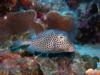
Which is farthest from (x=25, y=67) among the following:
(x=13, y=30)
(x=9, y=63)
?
(x=13, y=30)

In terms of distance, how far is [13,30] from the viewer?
4.99m

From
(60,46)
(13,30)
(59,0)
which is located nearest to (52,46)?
(60,46)

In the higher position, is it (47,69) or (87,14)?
(47,69)

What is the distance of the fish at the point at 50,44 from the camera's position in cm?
311

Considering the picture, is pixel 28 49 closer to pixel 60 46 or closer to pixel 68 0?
pixel 60 46

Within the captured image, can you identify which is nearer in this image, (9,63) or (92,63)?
(9,63)

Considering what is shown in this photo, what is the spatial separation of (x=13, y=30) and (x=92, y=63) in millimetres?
1800

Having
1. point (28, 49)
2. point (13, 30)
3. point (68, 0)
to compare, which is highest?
point (28, 49)

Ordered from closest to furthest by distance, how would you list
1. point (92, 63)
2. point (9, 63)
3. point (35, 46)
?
point (9, 63) → point (35, 46) → point (92, 63)

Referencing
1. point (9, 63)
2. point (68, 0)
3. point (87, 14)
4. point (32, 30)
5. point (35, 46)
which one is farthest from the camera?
point (68, 0)

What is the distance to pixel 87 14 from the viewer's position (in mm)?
8359

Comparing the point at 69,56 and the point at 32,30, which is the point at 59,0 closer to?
the point at 32,30

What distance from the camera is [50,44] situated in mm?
3129

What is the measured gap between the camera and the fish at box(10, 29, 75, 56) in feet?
10.2
